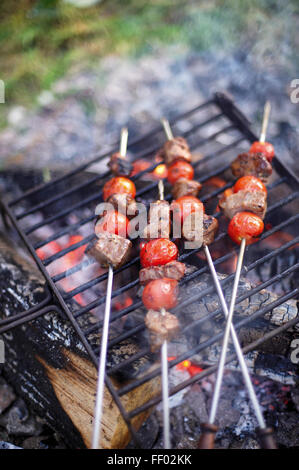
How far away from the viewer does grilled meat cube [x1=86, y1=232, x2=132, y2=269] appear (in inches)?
96.3

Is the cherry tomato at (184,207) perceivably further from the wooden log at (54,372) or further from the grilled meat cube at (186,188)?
the wooden log at (54,372)

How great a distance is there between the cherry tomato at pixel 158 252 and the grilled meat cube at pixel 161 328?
391 mm

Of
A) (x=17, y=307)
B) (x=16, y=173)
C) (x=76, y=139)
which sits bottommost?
(x=17, y=307)

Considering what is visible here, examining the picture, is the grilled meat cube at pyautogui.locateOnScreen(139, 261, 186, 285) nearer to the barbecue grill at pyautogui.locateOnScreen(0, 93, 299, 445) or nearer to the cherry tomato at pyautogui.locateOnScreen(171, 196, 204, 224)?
the barbecue grill at pyautogui.locateOnScreen(0, 93, 299, 445)

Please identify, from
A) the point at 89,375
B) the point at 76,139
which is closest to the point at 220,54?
the point at 76,139

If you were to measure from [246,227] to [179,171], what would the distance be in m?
0.82

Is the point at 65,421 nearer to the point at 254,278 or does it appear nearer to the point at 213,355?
the point at 213,355

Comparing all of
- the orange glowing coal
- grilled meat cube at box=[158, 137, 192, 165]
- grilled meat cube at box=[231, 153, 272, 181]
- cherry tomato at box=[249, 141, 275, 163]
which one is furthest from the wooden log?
cherry tomato at box=[249, 141, 275, 163]

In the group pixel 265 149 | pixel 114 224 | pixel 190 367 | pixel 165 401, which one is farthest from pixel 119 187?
pixel 165 401

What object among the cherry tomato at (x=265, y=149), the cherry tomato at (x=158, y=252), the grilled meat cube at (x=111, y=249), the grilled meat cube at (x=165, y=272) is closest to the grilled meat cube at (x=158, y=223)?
the cherry tomato at (x=158, y=252)

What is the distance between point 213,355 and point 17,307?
1.42 metres

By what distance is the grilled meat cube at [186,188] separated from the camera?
286 centimetres

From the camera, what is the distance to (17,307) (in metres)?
2.69

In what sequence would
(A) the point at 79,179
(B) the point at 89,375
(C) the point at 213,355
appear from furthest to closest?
(A) the point at 79,179 → (C) the point at 213,355 → (B) the point at 89,375
